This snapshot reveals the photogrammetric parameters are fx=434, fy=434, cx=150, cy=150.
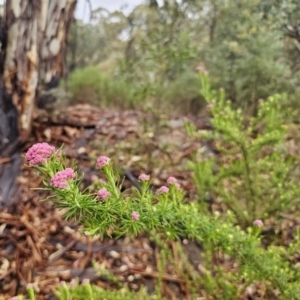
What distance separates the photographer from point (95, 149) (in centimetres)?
351

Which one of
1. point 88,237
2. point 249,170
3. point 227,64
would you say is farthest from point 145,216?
point 227,64

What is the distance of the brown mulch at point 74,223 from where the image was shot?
2.43 m

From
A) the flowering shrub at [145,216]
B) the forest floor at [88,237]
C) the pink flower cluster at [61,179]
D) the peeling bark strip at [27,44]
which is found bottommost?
the forest floor at [88,237]

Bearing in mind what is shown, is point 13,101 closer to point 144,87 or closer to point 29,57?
point 29,57

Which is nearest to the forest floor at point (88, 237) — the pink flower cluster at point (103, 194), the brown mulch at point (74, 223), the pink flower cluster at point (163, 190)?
the brown mulch at point (74, 223)

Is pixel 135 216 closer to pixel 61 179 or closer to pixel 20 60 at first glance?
pixel 61 179

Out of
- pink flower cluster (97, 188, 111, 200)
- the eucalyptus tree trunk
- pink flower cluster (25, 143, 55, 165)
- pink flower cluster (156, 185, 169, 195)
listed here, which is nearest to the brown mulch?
the eucalyptus tree trunk

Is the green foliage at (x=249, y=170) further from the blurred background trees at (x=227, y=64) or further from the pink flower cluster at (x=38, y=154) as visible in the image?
the pink flower cluster at (x=38, y=154)

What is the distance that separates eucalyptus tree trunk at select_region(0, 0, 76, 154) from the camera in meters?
3.15

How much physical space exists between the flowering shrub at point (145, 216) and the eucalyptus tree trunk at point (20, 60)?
5.93 feet

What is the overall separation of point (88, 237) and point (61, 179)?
144cm

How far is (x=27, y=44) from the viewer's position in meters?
3.19

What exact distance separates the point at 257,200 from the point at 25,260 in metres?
1.45

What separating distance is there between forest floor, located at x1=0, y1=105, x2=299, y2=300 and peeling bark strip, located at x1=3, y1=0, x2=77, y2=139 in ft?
0.95
